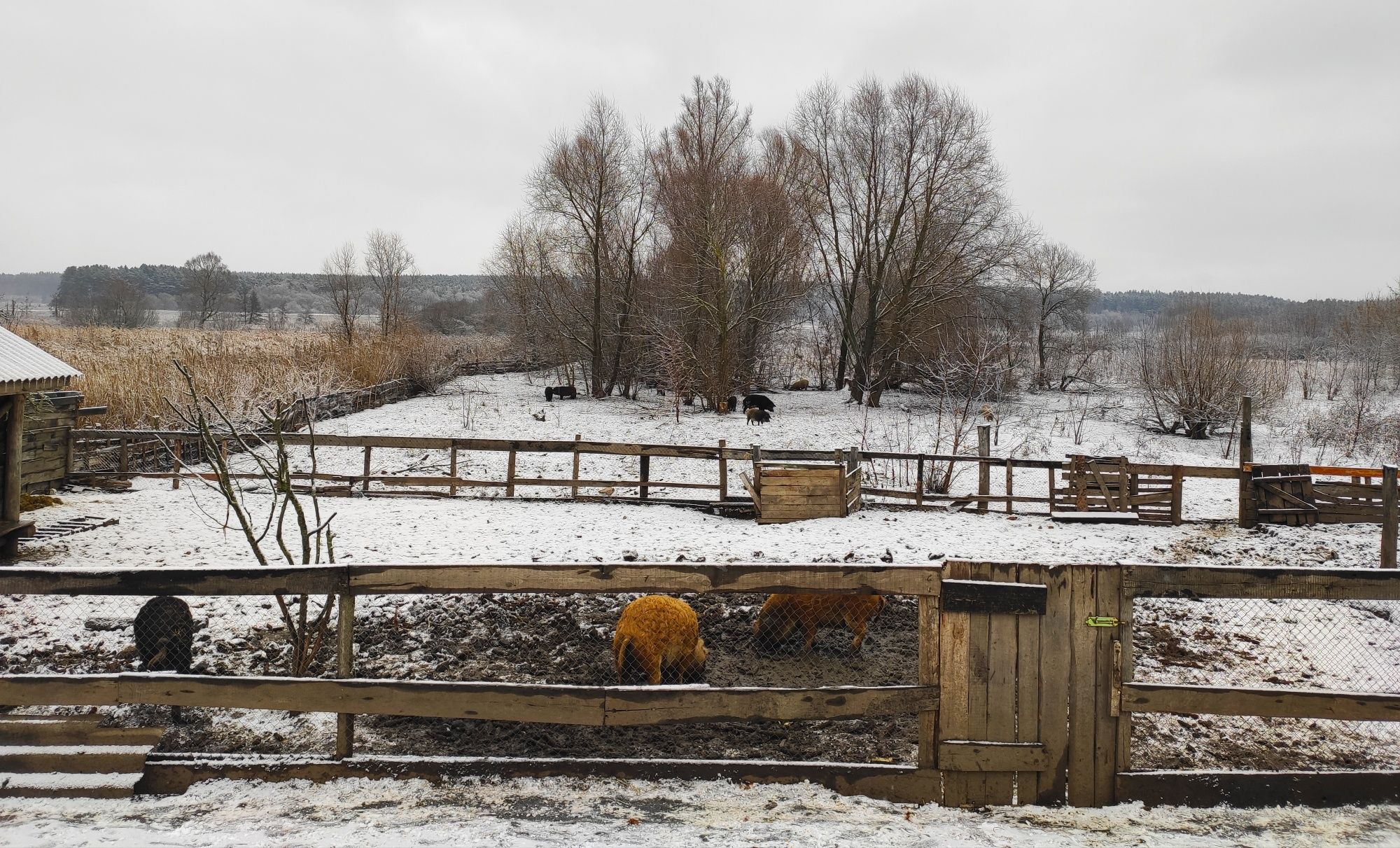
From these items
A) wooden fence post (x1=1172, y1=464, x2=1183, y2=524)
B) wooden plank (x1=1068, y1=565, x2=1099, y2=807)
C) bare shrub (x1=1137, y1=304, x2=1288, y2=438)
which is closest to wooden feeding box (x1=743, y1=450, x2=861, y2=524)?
wooden fence post (x1=1172, y1=464, x2=1183, y2=524)

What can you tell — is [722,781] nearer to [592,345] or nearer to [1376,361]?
[592,345]

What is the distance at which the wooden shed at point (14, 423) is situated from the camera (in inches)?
362

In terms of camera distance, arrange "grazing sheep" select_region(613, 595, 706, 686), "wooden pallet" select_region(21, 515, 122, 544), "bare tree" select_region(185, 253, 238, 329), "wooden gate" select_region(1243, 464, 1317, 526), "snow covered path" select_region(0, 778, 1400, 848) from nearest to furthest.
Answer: "snow covered path" select_region(0, 778, 1400, 848) < "grazing sheep" select_region(613, 595, 706, 686) < "wooden pallet" select_region(21, 515, 122, 544) < "wooden gate" select_region(1243, 464, 1317, 526) < "bare tree" select_region(185, 253, 238, 329)

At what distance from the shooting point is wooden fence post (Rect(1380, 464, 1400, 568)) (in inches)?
419

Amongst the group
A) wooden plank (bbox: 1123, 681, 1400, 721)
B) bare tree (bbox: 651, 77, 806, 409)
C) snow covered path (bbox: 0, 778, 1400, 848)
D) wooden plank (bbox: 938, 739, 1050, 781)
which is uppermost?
bare tree (bbox: 651, 77, 806, 409)

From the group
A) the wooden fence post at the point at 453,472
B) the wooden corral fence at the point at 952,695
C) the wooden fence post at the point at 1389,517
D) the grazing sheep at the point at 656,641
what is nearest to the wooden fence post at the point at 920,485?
the wooden fence post at the point at 1389,517

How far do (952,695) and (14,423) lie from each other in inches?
440

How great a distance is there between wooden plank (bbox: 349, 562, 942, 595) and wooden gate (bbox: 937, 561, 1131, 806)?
0.46 meters

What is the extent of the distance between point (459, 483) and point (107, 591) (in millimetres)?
10034

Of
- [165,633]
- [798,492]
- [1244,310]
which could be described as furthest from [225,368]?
[1244,310]

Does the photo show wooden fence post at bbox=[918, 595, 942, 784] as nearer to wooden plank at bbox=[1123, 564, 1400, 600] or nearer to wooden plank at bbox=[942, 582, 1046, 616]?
wooden plank at bbox=[942, 582, 1046, 616]

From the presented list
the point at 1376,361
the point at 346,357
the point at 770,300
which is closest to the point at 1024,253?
the point at 770,300

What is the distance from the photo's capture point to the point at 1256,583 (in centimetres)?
382

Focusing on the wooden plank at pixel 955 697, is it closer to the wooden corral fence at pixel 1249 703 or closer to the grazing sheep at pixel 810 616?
the wooden corral fence at pixel 1249 703
